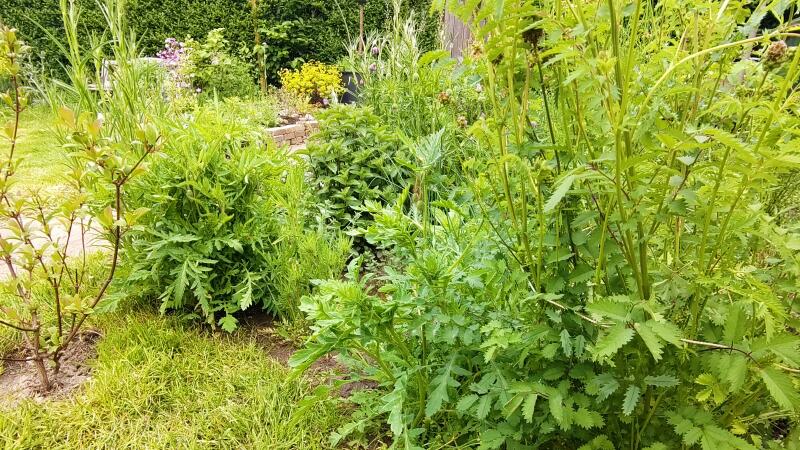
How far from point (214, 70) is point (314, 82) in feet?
4.87

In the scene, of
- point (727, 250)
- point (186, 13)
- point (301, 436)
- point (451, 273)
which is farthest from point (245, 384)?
point (186, 13)

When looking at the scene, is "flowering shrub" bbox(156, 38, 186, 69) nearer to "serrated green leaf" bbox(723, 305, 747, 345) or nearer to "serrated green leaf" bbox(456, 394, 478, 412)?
"serrated green leaf" bbox(456, 394, 478, 412)

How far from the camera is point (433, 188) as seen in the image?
2.58 m

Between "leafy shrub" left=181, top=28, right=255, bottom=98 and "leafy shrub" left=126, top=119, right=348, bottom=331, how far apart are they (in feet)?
15.1

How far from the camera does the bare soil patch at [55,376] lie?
1982 millimetres

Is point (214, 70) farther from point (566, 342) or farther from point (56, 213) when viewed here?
point (566, 342)

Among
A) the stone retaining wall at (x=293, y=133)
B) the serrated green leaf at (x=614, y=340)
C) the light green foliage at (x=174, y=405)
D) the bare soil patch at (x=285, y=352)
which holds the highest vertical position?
the serrated green leaf at (x=614, y=340)

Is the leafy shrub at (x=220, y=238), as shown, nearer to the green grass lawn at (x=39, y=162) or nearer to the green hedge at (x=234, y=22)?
the green grass lawn at (x=39, y=162)

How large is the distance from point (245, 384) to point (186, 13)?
7759 mm

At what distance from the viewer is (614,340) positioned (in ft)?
3.31

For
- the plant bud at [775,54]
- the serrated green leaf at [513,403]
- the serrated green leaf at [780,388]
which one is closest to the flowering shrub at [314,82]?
the serrated green leaf at [513,403]

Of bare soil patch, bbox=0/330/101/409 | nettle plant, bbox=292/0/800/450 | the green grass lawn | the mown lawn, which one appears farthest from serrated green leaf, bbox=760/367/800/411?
the green grass lawn

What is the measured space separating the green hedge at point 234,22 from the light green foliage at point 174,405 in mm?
6359

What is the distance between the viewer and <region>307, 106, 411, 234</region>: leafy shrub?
9.84 feet
